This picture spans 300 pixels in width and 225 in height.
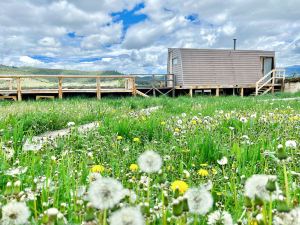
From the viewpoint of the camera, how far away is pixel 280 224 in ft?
3.77

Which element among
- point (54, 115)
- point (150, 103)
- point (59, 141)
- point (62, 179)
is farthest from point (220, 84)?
point (62, 179)

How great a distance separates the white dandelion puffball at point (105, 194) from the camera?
118 centimetres

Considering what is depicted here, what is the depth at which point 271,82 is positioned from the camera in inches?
1436

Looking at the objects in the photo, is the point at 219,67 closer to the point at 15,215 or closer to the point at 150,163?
the point at 150,163

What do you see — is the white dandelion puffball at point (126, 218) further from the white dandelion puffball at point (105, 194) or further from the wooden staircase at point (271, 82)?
the wooden staircase at point (271, 82)

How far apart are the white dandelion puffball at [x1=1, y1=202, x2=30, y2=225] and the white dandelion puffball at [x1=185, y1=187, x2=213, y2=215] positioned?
0.59 metres

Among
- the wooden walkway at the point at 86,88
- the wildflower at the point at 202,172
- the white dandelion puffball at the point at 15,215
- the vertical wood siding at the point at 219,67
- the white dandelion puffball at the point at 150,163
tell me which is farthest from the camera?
the vertical wood siding at the point at 219,67

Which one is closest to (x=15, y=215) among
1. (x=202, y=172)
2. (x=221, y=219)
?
(x=221, y=219)

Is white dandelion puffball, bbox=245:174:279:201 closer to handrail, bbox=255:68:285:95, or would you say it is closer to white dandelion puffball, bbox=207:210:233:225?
white dandelion puffball, bbox=207:210:233:225

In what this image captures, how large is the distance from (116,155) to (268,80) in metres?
33.6

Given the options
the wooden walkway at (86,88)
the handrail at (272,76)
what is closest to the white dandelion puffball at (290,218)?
the wooden walkway at (86,88)

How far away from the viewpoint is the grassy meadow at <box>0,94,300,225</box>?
125 centimetres

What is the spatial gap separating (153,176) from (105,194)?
78.8 inches

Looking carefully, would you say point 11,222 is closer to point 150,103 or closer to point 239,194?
point 239,194
